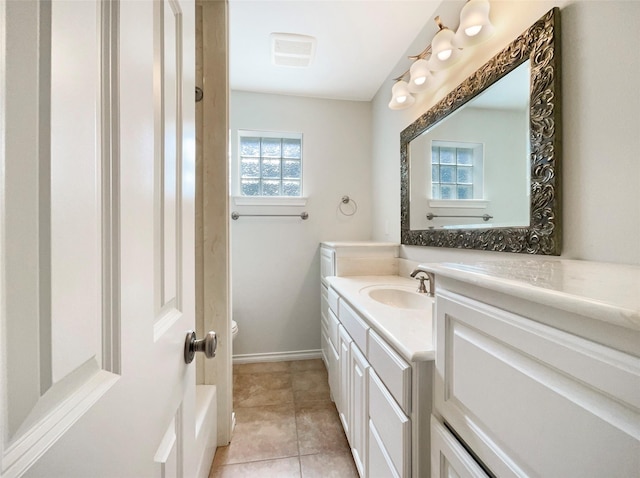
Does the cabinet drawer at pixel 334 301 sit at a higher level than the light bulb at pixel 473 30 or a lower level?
lower

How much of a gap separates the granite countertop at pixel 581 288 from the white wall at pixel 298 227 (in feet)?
6.24

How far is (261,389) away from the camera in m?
2.02

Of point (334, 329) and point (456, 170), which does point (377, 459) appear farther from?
point (456, 170)

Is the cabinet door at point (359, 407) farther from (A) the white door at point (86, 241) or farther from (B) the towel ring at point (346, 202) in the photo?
(B) the towel ring at point (346, 202)

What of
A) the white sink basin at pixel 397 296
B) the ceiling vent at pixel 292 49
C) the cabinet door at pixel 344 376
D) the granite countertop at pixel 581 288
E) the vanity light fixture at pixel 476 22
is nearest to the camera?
the granite countertop at pixel 581 288

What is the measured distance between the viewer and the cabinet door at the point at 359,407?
3.58 ft

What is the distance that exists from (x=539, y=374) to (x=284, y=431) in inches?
61.7

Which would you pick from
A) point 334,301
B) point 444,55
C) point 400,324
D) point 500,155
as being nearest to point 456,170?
point 500,155

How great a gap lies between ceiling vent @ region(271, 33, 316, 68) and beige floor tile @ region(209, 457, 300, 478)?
8.00 ft

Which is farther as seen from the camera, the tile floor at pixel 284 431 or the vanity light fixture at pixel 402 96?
the vanity light fixture at pixel 402 96

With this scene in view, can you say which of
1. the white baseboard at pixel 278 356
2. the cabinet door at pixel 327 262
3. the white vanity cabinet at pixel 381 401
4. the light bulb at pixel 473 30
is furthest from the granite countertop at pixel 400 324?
the white baseboard at pixel 278 356

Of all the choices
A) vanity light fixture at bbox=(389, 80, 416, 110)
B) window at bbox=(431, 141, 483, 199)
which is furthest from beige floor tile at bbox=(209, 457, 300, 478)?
vanity light fixture at bbox=(389, 80, 416, 110)

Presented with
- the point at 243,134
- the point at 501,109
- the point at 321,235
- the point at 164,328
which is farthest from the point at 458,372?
the point at 243,134

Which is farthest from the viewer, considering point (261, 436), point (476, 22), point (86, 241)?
point (261, 436)
